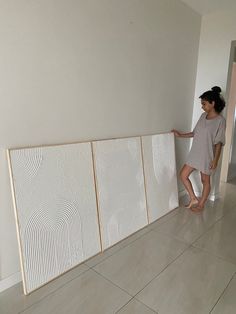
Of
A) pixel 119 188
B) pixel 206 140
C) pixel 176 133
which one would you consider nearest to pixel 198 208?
pixel 206 140

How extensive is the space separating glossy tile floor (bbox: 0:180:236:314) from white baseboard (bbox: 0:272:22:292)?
38 mm

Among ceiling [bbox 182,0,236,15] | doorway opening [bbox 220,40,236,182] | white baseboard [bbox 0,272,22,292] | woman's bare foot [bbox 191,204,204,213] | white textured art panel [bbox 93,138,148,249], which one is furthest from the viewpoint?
doorway opening [bbox 220,40,236,182]

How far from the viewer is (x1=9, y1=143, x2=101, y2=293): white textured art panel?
5.59 feet

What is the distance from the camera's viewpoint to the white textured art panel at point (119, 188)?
88.7 inches

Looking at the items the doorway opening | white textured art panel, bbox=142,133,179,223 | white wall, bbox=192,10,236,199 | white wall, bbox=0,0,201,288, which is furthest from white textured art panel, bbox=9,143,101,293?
the doorway opening

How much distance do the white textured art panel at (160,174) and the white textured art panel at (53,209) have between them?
86 centimetres

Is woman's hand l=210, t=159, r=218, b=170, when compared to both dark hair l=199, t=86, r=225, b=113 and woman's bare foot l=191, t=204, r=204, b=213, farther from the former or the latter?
dark hair l=199, t=86, r=225, b=113

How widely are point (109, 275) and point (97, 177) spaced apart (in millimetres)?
809

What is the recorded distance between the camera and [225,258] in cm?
224

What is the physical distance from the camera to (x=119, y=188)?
95.5 inches

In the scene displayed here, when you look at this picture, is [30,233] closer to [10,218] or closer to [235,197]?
[10,218]

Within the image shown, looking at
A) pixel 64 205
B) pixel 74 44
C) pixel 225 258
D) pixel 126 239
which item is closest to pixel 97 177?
pixel 64 205

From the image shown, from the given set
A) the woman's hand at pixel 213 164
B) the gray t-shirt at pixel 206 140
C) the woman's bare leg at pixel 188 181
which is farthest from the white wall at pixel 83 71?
the woman's hand at pixel 213 164

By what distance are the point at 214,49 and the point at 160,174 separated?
187cm
